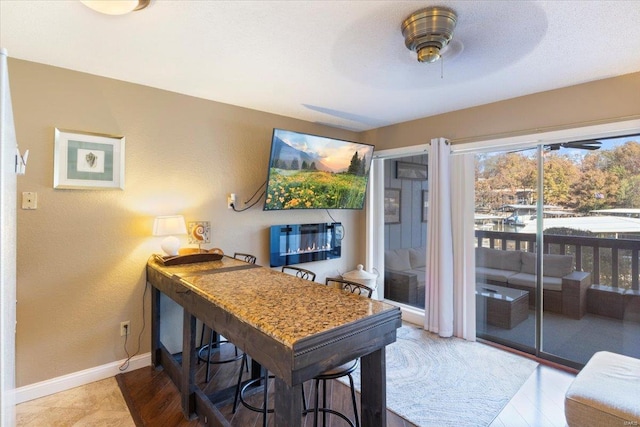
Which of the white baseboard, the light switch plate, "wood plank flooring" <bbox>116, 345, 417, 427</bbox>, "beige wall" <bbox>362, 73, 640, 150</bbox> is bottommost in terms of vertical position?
"wood plank flooring" <bbox>116, 345, 417, 427</bbox>

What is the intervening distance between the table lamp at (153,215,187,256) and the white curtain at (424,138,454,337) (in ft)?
8.20

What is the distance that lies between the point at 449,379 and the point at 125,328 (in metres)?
2.70

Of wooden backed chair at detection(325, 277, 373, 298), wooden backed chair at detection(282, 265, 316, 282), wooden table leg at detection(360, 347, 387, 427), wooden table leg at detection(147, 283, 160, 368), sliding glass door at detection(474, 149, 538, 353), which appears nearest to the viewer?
wooden table leg at detection(360, 347, 387, 427)

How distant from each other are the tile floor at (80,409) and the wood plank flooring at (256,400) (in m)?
0.07

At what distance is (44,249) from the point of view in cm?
233

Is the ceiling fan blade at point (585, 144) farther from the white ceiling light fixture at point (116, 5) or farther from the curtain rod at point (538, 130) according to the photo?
the white ceiling light fixture at point (116, 5)

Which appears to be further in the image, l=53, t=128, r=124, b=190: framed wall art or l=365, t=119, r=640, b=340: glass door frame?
l=365, t=119, r=640, b=340: glass door frame

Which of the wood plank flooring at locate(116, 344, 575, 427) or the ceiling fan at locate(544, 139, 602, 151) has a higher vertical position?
the ceiling fan at locate(544, 139, 602, 151)

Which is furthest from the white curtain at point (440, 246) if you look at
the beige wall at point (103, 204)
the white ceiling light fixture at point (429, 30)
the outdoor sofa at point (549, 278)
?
the beige wall at point (103, 204)

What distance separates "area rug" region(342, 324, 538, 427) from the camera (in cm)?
Answer: 217

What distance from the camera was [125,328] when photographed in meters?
2.66

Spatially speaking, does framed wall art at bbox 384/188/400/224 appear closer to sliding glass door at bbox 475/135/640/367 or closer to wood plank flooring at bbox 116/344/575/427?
sliding glass door at bbox 475/135/640/367

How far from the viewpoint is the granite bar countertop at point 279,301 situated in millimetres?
1272

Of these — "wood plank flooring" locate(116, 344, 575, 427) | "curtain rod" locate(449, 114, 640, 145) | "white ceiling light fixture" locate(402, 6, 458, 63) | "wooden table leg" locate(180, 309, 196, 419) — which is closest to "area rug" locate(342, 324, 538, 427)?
"wood plank flooring" locate(116, 344, 575, 427)
